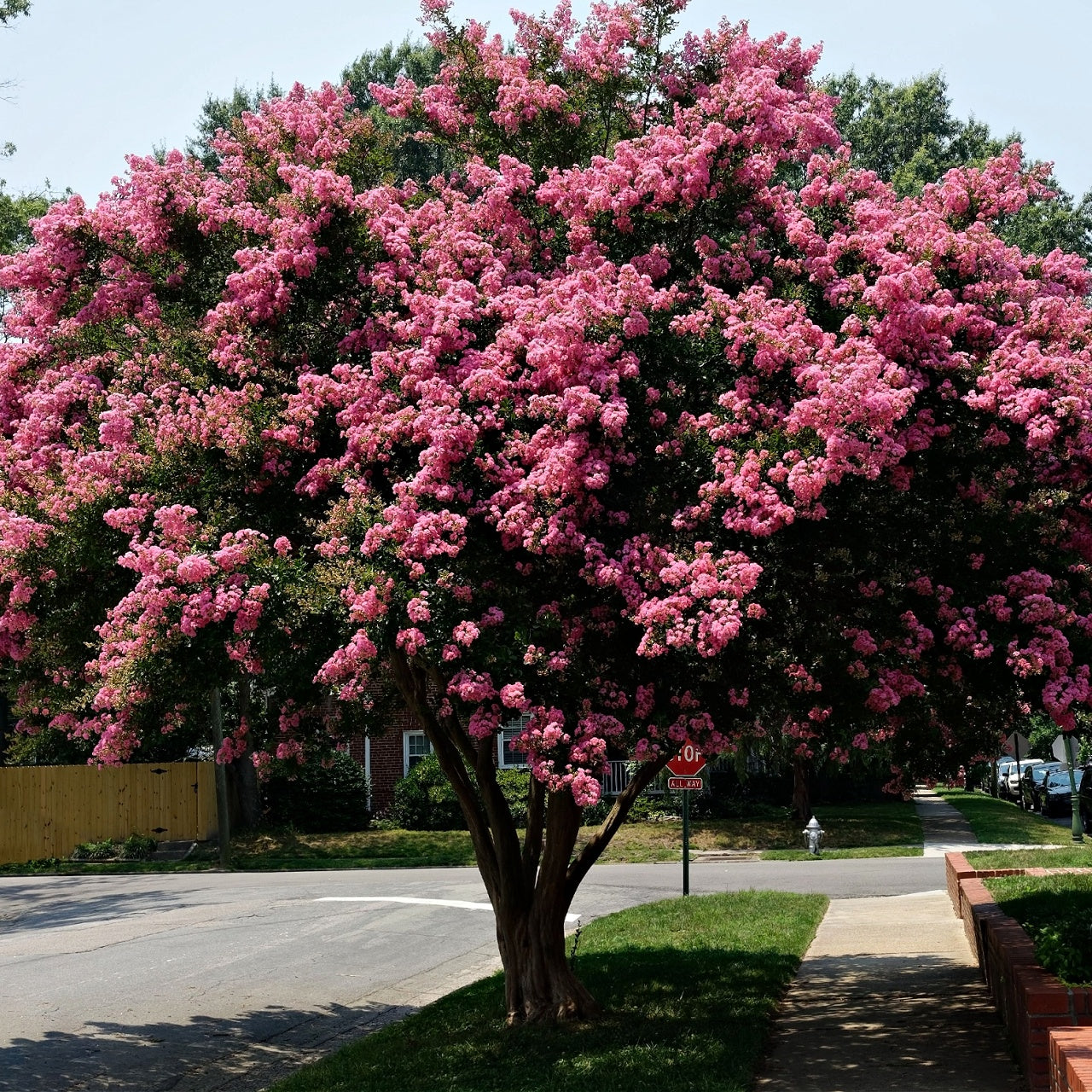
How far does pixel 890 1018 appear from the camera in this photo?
1067 cm

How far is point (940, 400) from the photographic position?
9000mm

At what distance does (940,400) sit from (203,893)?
16460 millimetres

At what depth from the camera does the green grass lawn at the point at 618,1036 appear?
29.4 ft

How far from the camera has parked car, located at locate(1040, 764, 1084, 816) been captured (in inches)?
1361

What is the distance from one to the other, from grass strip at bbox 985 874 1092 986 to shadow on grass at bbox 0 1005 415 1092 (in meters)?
5.48

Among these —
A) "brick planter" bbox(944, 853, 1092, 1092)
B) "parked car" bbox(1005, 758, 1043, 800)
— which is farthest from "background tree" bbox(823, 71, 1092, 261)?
"brick planter" bbox(944, 853, 1092, 1092)

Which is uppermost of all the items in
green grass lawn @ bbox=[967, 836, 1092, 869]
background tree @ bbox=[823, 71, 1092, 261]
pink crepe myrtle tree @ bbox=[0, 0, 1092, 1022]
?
background tree @ bbox=[823, 71, 1092, 261]

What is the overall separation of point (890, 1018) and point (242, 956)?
764cm

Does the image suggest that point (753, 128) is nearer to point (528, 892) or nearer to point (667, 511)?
point (667, 511)

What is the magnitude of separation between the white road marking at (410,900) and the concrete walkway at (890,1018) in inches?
200

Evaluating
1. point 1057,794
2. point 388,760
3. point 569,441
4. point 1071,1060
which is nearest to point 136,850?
point 388,760

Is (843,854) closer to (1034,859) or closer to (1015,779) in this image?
(1034,859)

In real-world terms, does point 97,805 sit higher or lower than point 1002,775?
higher

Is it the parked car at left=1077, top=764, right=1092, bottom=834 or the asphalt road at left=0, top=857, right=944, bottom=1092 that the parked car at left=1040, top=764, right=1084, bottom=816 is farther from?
the asphalt road at left=0, top=857, right=944, bottom=1092
